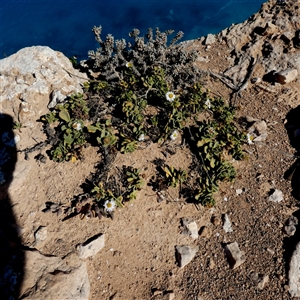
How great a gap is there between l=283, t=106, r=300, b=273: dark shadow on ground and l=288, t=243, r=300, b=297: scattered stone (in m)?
0.06

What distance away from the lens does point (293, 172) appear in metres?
5.02

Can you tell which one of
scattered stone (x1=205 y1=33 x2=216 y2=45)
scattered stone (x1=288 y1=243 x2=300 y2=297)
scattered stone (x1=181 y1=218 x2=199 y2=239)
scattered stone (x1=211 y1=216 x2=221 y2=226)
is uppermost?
scattered stone (x1=205 y1=33 x2=216 y2=45)

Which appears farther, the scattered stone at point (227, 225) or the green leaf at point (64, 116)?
the green leaf at point (64, 116)

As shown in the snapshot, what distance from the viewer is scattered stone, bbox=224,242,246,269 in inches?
170

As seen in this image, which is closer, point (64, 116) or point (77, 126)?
point (77, 126)

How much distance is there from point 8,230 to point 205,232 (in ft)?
10.3

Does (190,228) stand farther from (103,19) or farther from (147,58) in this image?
(103,19)

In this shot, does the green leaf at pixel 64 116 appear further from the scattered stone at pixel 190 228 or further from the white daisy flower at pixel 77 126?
the scattered stone at pixel 190 228

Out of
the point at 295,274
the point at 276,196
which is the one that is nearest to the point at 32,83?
the point at 276,196

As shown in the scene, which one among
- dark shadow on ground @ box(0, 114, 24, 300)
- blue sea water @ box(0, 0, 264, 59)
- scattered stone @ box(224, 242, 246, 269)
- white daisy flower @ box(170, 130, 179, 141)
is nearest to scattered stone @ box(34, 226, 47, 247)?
dark shadow on ground @ box(0, 114, 24, 300)

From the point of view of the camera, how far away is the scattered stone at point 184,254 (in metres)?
4.39

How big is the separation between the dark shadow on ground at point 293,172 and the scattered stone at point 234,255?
62 cm

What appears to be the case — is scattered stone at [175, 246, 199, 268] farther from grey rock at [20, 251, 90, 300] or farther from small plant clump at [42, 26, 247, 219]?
grey rock at [20, 251, 90, 300]

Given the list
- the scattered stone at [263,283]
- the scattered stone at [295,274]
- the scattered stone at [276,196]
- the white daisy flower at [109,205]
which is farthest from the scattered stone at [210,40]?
the scattered stone at [263,283]
